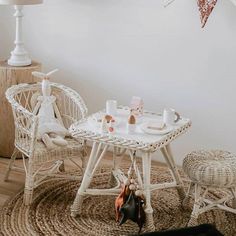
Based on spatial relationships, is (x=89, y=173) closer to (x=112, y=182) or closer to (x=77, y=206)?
(x=77, y=206)

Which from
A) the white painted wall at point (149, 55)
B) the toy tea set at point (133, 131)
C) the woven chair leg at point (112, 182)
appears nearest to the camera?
the toy tea set at point (133, 131)

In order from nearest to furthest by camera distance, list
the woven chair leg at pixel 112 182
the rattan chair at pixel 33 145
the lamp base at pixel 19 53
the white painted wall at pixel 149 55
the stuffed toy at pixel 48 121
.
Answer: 1. the rattan chair at pixel 33 145
2. the stuffed toy at pixel 48 121
3. the woven chair leg at pixel 112 182
4. the white painted wall at pixel 149 55
5. the lamp base at pixel 19 53

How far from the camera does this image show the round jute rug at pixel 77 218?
3115 mm

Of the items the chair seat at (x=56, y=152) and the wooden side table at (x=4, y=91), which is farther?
the wooden side table at (x=4, y=91)

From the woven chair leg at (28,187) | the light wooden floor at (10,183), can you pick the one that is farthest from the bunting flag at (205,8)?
the woven chair leg at (28,187)

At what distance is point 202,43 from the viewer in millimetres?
3863

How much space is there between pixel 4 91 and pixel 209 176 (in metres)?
1.66

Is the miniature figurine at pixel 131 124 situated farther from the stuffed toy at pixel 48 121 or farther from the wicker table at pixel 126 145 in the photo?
the stuffed toy at pixel 48 121

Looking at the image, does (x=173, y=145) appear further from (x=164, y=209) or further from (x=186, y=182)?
(x=164, y=209)

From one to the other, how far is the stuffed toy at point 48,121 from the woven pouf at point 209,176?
0.81 meters

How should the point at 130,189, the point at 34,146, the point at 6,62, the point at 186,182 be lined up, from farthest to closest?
the point at 6,62 → the point at 186,182 → the point at 34,146 → the point at 130,189

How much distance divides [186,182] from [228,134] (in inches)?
18.4

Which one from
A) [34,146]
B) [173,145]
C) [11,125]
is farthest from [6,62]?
[173,145]

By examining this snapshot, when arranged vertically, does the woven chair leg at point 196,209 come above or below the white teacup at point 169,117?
below
